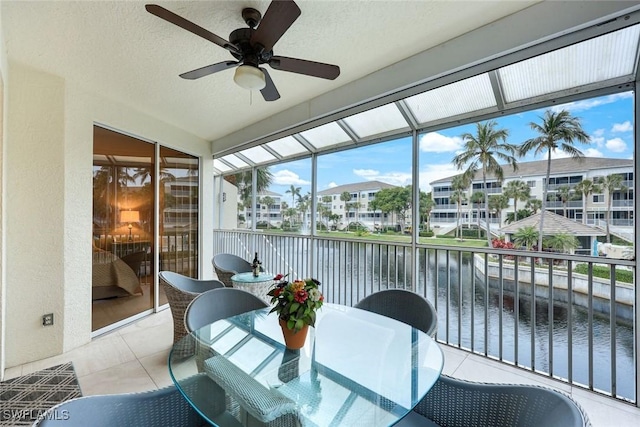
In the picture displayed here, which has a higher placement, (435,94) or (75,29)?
(75,29)

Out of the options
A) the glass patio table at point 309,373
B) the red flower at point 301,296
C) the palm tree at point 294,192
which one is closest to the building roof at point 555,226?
the glass patio table at point 309,373

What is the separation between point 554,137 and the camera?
2369 mm

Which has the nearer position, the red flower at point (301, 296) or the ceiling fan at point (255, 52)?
the red flower at point (301, 296)

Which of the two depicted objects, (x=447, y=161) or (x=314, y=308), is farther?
(x=447, y=161)

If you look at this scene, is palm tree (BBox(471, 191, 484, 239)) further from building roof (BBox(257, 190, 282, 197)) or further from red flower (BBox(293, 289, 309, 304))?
building roof (BBox(257, 190, 282, 197))

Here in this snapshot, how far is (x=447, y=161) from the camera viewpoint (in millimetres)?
2984

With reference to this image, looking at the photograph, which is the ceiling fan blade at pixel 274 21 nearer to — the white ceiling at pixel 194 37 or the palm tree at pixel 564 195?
the white ceiling at pixel 194 37

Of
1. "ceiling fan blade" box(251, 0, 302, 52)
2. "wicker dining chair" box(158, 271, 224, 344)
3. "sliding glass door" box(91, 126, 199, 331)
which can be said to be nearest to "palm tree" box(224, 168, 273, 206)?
"sliding glass door" box(91, 126, 199, 331)

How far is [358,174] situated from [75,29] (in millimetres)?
3034

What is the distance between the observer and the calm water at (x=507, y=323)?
7.32 ft

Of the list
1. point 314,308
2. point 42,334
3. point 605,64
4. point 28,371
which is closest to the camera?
point 314,308

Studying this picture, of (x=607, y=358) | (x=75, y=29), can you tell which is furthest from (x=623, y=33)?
(x=75, y=29)

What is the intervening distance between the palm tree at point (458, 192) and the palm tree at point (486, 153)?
0.26 ft

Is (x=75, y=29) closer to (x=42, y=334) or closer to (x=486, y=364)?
(x=42, y=334)
